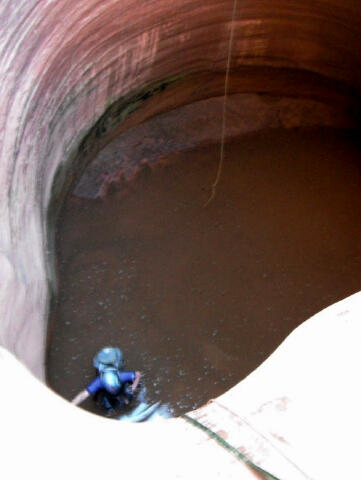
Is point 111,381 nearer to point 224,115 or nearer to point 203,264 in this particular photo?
point 203,264

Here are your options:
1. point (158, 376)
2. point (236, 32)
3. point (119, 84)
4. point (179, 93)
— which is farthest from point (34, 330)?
point (236, 32)

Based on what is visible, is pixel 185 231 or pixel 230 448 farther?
pixel 185 231

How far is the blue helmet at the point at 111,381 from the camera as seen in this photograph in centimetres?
239

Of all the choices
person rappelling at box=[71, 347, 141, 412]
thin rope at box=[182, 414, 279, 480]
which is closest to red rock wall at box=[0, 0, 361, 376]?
person rappelling at box=[71, 347, 141, 412]

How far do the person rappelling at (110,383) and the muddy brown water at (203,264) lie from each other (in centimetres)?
7

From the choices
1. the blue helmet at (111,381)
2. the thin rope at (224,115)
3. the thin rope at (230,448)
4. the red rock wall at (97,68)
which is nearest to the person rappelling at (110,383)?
the blue helmet at (111,381)

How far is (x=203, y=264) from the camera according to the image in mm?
3035

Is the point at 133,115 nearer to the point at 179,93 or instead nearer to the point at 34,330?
the point at 179,93

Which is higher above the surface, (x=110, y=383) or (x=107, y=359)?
(x=107, y=359)

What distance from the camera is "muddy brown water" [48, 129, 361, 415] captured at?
2691 mm

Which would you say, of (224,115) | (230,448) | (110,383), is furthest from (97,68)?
(230,448)

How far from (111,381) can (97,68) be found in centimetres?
161

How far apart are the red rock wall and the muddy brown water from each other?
1.03 ft

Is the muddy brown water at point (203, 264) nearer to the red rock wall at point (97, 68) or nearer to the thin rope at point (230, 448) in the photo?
the red rock wall at point (97, 68)
